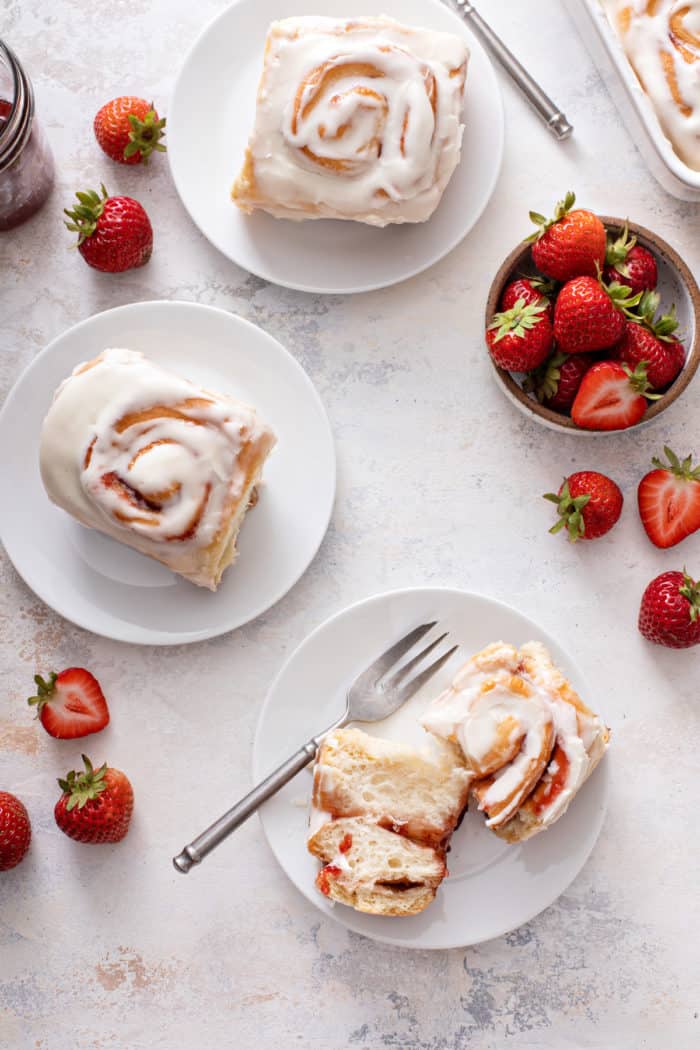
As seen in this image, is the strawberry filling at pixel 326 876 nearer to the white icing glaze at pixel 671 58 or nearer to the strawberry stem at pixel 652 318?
the strawberry stem at pixel 652 318

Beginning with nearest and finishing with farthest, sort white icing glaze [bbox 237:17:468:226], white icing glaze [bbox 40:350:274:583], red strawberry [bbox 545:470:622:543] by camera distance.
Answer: white icing glaze [bbox 40:350:274:583] → white icing glaze [bbox 237:17:468:226] → red strawberry [bbox 545:470:622:543]

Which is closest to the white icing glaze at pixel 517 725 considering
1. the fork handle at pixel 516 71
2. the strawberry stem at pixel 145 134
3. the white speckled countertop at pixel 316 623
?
the white speckled countertop at pixel 316 623

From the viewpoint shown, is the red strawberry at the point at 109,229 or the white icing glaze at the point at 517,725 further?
the red strawberry at the point at 109,229

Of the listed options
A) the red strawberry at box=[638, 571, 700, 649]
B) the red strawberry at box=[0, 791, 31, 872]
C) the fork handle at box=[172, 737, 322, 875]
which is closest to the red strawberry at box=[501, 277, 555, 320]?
the red strawberry at box=[638, 571, 700, 649]

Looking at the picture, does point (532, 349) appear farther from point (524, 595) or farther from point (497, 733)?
point (497, 733)

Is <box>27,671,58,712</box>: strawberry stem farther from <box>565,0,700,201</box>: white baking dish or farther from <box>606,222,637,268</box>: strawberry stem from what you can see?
<box>565,0,700,201</box>: white baking dish

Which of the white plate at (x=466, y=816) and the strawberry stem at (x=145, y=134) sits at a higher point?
the strawberry stem at (x=145, y=134)

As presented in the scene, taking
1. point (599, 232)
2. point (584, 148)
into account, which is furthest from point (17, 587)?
point (584, 148)
